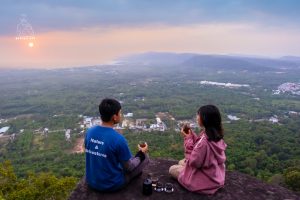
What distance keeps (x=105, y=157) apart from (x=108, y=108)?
28.4 inches

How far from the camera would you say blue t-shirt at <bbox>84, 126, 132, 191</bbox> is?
4.54 meters

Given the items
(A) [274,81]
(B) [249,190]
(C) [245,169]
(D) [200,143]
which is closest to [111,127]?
(D) [200,143]

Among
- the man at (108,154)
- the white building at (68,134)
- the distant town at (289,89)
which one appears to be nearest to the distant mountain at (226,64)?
the distant town at (289,89)

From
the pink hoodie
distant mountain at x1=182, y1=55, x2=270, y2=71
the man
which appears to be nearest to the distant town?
distant mountain at x1=182, y1=55, x2=270, y2=71

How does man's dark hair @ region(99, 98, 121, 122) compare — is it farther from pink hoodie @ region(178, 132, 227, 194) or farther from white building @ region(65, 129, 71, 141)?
white building @ region(65, 129, 71, 141)

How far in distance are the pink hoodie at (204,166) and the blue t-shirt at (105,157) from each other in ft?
3.24

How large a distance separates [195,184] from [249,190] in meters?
1.04

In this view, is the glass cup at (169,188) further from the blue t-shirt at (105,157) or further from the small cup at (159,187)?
the blue t-shirt at (105,157)

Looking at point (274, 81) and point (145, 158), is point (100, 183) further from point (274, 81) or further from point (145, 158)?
point (274, 81)

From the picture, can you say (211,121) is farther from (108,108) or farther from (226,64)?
(226,64)

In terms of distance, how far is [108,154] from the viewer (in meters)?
4.55

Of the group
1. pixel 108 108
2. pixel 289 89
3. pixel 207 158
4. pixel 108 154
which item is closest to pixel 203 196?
pixel 207 158

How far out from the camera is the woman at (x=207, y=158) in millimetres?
4590

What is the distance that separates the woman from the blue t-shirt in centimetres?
100
